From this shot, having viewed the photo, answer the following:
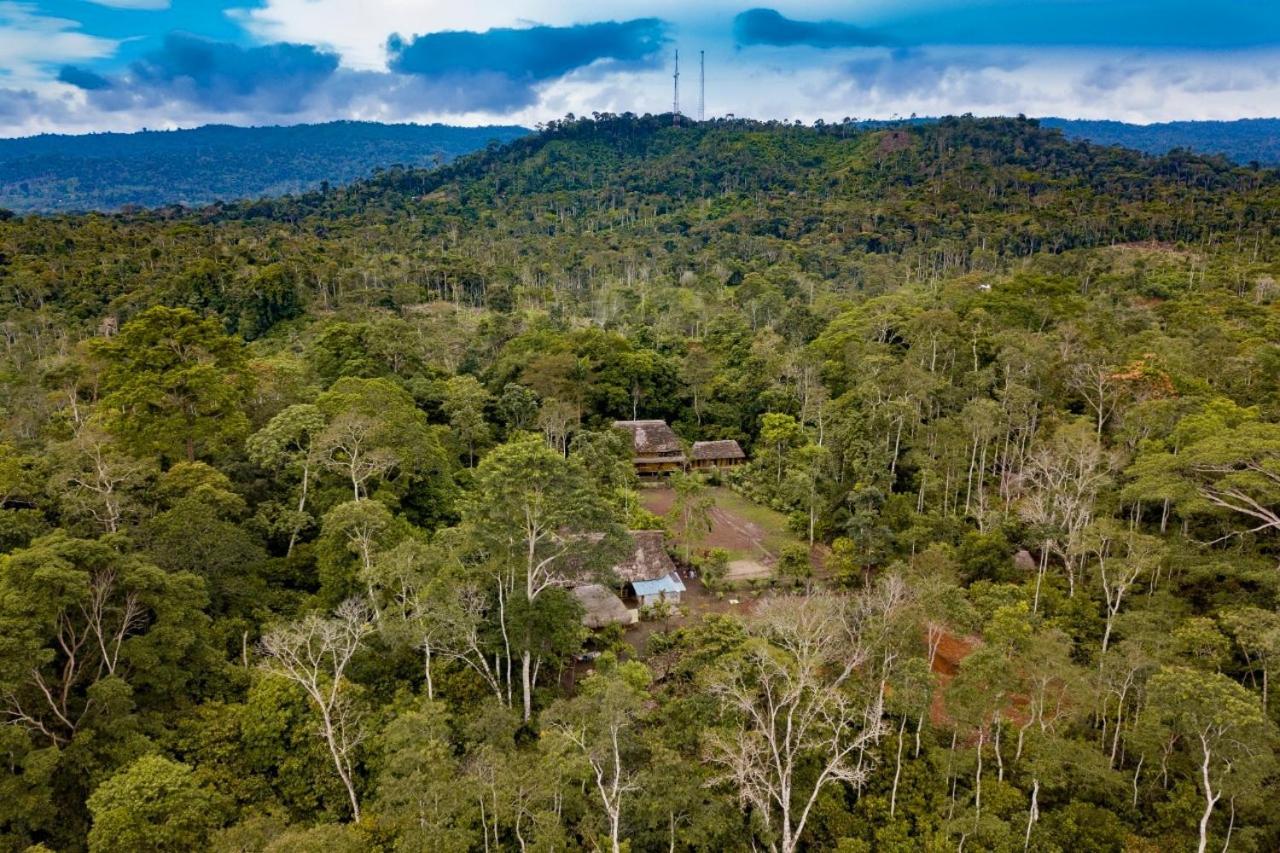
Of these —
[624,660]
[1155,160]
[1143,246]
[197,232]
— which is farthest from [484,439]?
[1155,160]

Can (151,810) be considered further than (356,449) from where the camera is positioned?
No

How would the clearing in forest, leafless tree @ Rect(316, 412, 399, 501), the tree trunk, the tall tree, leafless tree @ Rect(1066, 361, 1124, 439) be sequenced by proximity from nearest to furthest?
the tree trunk
leafless tree @ Rect(316, 412, 399, 501)
the tall tree
leafless tree @ Rect(1066, 361, 1124, 439)
the clearing in forest

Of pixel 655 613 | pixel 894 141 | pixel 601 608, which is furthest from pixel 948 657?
pixel 894 141

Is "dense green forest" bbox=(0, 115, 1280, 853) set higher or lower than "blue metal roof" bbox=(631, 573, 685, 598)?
higher

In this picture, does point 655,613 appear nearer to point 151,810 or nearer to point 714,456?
point 151,810

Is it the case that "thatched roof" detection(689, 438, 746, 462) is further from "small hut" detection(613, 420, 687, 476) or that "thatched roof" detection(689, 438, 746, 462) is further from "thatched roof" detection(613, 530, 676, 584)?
"thatched roof" detection(613, 530, 676, 584)

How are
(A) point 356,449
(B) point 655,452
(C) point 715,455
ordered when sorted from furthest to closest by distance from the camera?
(C) point 715,455 → (B) point 655,452 → (A) point 356,449

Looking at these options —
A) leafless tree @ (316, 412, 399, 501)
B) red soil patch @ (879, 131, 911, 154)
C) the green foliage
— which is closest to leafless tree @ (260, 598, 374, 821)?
the green foliage
